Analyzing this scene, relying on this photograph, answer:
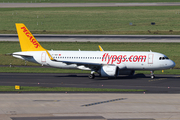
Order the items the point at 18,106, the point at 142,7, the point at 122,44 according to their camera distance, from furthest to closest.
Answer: the point at 142,7 < the point at 122,44 < the point at 18,106

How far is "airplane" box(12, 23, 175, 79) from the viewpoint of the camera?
48.8 meters

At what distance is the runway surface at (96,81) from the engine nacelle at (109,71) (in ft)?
2.96

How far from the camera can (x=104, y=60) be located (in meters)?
49.8

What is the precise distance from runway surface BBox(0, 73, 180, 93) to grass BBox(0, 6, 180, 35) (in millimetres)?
54631

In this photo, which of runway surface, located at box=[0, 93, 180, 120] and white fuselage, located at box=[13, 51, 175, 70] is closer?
runway surface, located at box=[0, 93, 180, 120]

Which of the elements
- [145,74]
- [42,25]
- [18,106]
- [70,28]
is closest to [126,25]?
[70,28]

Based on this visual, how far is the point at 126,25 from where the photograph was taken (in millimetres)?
125250

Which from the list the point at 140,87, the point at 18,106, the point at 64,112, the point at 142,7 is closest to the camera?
the point at 64,112

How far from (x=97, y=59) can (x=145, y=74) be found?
997 centimetres

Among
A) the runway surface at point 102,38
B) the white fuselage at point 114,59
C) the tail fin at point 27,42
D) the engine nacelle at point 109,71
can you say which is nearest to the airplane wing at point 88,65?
the white fuselage at point 114,59

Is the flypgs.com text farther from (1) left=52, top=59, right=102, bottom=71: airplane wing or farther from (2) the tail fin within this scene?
(2) the tail fin

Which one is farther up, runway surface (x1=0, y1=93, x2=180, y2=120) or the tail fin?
the tail fin

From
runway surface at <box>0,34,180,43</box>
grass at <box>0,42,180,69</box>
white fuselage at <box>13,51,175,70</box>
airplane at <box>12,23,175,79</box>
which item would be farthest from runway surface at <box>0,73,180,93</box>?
runway surface at <box>0,34,180,43</box>

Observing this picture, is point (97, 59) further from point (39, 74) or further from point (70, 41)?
point (70, 41)
